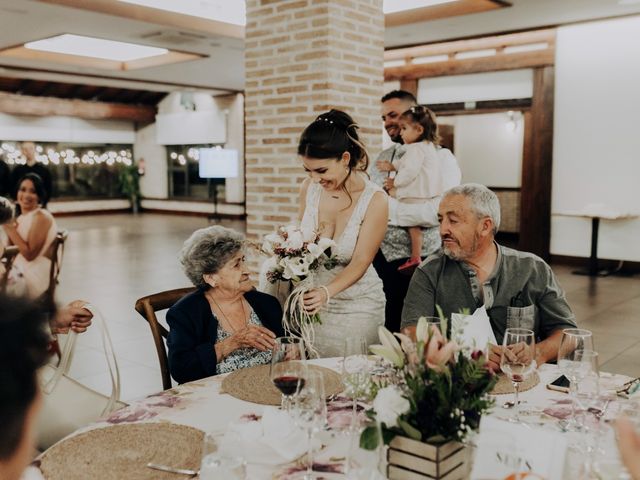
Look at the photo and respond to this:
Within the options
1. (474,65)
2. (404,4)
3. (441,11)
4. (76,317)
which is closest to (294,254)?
(76,317)

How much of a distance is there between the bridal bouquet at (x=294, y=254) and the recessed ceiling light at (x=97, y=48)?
10.7m

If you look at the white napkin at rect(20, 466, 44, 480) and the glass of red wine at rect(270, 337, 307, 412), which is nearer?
the white napkin at rect(20, 466, 44, 480)

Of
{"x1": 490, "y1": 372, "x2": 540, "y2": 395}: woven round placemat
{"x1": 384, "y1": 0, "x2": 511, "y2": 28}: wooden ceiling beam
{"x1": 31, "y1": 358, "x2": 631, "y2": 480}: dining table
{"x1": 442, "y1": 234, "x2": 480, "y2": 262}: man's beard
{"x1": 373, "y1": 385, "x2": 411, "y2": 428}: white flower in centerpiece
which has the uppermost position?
{"x1": 384, "y1": 0, "x2": 511, "y2": 28}: wooden ceiling beam

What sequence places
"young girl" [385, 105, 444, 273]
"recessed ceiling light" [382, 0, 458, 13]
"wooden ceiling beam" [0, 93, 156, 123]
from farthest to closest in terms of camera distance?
1. "wooden ceiling beam" [0, 93, 156, 123]
2. "recessed ceiling light" [382, 0, 458, 13]
3. "young girl" [385, 105, 444, 273]

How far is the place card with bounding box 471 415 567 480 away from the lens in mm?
1284

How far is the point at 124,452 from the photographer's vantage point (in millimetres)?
1635

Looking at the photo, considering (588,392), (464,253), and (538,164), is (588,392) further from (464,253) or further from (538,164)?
(538,164)

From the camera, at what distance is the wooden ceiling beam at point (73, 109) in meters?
17.9

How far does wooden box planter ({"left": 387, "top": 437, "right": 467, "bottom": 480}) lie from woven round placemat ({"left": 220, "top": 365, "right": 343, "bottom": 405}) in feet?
2.03

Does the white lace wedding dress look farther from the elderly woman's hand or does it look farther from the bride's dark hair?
the elderly woman's hand

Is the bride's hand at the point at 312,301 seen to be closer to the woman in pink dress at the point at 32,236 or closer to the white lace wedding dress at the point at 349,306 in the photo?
the white lace wedding dress at the point at 349,306

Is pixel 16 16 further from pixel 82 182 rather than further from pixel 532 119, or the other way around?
pixel 82 182

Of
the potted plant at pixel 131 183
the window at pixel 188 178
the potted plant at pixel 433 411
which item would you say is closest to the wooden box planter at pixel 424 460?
the potted plant at pixel 433 411

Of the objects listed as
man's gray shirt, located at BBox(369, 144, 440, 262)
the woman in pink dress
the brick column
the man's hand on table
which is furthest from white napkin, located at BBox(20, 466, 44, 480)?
the woman in pink dress
